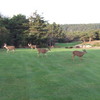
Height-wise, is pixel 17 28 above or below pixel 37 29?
above

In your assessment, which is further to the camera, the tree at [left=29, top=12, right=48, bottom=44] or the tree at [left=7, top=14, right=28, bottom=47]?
the tree at [left=29, top=12, right=48, bottom=44]

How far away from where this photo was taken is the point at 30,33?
4150cm

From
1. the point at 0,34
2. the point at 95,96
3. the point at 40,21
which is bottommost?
the point at 95,96

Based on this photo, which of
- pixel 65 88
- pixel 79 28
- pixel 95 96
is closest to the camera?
pixel 95 96

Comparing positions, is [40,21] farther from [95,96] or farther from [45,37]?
[95,96]

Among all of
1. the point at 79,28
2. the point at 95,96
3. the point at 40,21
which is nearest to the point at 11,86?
the point at 95,96

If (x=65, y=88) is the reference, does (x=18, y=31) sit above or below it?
above

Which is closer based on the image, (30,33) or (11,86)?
(11,86)

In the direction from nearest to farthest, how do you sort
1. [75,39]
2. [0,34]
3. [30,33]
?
[0,34] < [30,33] < [75,39]

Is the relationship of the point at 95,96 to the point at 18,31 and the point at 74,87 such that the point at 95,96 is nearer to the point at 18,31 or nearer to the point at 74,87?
the point at 74,87

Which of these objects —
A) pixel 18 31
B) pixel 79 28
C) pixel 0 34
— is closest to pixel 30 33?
pixel 18 31

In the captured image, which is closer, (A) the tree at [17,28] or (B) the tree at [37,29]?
(A) the tree at [17,28]

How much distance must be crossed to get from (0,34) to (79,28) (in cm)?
9728

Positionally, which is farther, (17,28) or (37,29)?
(17,28)
